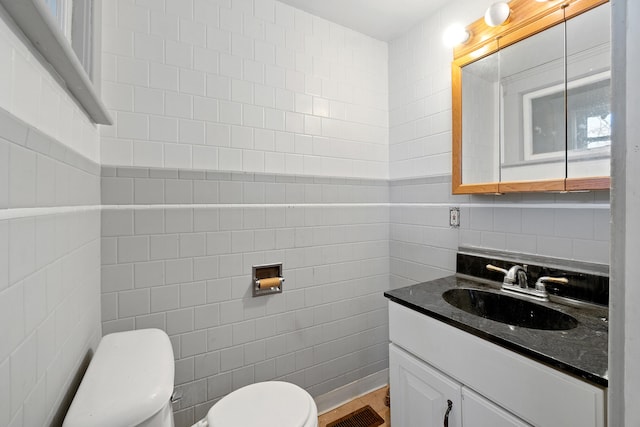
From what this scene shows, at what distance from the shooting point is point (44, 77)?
2.12 ft

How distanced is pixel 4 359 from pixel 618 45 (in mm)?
964

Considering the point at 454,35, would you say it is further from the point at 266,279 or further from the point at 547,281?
the point at 266,279

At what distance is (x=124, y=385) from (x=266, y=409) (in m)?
0.59

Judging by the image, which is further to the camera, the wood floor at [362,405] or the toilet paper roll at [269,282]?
the wood floor at [362,405]

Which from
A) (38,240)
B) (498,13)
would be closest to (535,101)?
(498,13)

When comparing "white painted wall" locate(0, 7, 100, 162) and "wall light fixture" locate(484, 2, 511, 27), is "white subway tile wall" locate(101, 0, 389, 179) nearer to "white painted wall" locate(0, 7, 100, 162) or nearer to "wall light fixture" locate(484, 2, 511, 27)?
"white painted wall" locate(0, 7, 100, 162)

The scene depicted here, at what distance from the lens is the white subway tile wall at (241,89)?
134cm

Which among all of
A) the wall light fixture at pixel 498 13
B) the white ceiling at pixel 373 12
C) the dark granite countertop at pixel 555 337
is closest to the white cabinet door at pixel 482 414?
the dark granite countertop at pixel 555 337

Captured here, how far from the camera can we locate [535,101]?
130cm

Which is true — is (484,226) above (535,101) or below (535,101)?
below

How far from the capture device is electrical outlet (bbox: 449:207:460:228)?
167cm

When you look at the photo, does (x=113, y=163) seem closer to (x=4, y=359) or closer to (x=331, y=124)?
(x=4, y=359)

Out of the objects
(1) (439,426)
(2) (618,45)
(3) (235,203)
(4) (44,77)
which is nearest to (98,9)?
(4) (44,77)

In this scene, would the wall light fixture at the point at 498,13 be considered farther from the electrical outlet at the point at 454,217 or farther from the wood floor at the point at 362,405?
the wood floor at the point at 362,405
